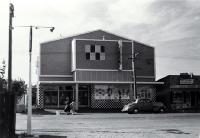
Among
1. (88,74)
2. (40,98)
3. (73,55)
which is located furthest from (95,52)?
(40,98)

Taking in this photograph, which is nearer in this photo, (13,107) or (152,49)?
(13,107)

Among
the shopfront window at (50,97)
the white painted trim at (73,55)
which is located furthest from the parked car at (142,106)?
the shopfront window at (50,97)

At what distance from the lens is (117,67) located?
43219 mm

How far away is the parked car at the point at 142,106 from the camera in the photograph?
3569 cm

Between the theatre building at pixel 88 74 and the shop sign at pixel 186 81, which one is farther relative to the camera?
the shop sign at pixel 186 81

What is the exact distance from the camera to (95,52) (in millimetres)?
42500

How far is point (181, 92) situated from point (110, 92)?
9172 mm

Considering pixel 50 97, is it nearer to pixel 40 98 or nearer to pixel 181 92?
pixel 40 98

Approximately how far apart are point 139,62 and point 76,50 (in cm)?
845

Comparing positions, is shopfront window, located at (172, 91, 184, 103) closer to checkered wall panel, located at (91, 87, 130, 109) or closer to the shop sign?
the shop sign

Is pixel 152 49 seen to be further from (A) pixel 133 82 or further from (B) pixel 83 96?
(B) pixel 83 96

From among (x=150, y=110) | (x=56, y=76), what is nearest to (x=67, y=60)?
(x=56, y=76)

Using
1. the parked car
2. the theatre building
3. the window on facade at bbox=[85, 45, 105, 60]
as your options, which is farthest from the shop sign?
the window on facade at bbox=[85, 45, 105, 60]

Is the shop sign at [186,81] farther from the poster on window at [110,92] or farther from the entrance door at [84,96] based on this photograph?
the entrance door at [84,96]
